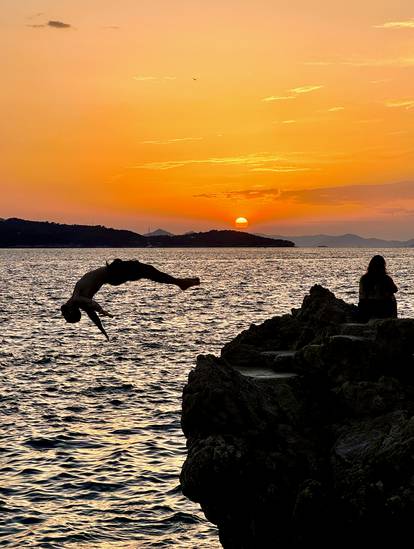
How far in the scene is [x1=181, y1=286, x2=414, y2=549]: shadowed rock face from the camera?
13.6 m

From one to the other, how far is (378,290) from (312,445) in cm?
602

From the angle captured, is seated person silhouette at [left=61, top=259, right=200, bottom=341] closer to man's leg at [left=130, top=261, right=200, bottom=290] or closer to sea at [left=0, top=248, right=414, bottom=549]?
man's leg at [left=130, top=261, right=200, bottom=290]

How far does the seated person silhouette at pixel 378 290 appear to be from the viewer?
1972 centimetres

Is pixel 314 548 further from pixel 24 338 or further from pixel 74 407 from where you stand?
pixel 24 338


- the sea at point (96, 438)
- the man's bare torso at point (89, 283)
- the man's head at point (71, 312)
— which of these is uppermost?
the man's bare torso at point (89, 283)

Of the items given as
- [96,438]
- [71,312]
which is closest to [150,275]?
[71,312]

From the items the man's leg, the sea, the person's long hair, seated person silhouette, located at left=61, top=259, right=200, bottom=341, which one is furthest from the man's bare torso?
the sea

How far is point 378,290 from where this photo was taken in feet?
64.7

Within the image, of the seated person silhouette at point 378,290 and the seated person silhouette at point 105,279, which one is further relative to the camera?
the seated person silhouette at point 378,290

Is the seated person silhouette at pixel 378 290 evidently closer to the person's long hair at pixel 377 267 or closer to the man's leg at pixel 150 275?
the person's long hair at pixel 377 267

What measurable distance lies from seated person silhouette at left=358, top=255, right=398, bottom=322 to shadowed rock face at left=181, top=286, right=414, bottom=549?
1782 millimetres

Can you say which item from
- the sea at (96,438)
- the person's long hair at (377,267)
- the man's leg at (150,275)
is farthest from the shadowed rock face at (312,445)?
the sea at (96,438)

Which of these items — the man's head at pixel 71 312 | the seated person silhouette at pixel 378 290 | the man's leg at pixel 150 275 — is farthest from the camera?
the seated person silhouette at pixel 378 290

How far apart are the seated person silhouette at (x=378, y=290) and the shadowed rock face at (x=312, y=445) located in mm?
1782
